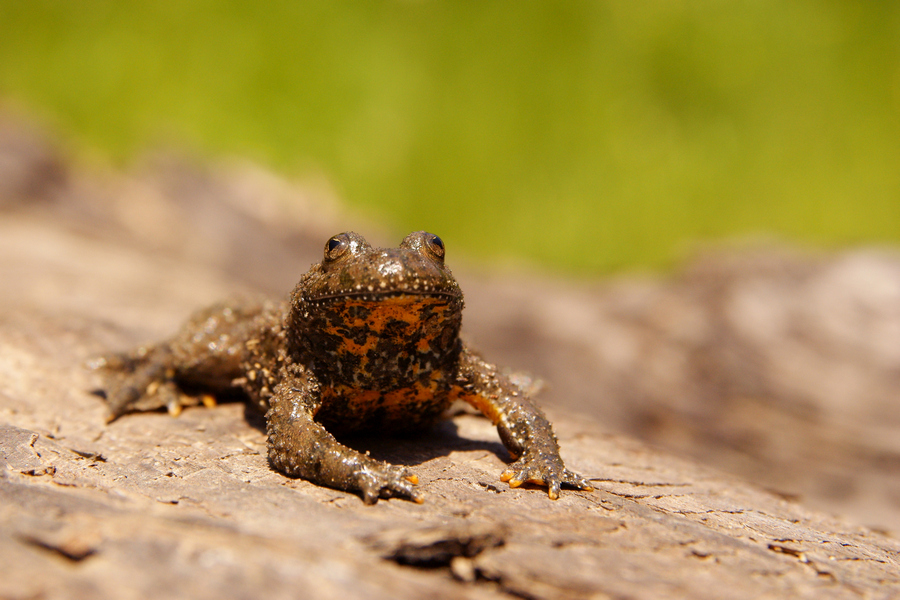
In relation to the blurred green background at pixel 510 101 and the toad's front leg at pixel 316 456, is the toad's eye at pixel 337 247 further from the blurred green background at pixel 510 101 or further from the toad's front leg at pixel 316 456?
the blurred green background at pixel 510 101

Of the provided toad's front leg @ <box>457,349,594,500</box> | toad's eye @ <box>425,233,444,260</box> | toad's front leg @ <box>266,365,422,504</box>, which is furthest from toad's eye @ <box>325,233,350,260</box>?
toad's front leg @ <box>457,349,594,500</box>

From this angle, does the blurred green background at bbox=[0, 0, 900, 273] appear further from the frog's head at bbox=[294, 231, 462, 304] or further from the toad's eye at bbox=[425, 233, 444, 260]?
the frog's head at bbox=[294, 231, 462, 304]

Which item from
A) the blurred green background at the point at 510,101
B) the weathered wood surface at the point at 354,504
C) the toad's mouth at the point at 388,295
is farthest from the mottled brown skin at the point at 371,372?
the blurred green background at the point at 510,101

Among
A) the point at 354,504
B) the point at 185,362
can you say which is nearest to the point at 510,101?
the point at 185,362

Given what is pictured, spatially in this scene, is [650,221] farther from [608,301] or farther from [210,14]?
[210,14]

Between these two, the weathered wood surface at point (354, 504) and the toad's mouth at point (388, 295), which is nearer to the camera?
the weathered wood surface at point (354, 504)

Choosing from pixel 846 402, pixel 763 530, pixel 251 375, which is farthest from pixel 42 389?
pixel 846 402
